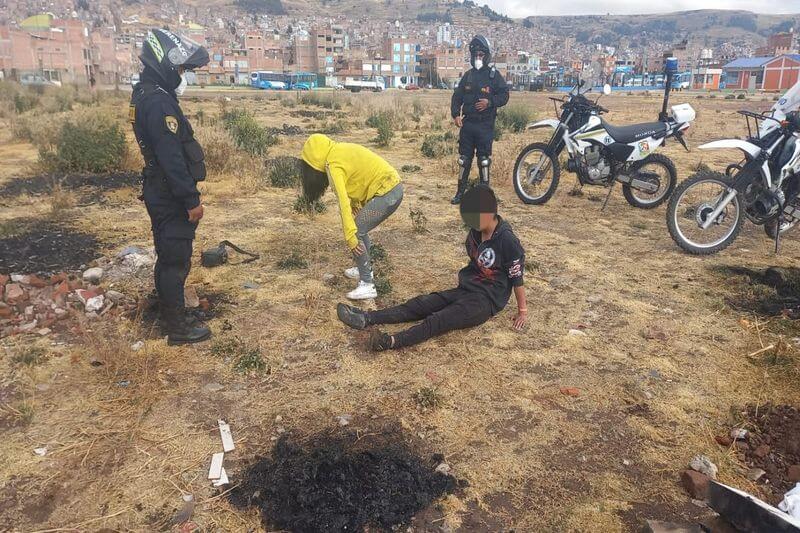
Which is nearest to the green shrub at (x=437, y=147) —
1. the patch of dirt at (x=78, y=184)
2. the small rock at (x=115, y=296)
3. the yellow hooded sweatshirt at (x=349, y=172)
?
the patch of dirt at (x=78, y=184)

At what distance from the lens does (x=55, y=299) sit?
14.5 ft

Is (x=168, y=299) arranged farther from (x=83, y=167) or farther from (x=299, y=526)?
(x=83, y=167)

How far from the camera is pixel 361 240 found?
462 cm

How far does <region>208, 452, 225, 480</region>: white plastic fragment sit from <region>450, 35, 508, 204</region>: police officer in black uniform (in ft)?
19.7

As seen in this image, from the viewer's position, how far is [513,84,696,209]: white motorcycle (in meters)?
7.27

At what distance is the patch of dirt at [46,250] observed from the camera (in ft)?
17.1

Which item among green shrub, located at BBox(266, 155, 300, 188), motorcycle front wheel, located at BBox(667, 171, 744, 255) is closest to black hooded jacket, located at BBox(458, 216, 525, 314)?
motorcycle front wheel, located at BBox(667, 171, 744, 255)

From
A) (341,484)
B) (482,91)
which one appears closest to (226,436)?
(341,484)

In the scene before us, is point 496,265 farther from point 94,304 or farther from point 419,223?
point 94,304

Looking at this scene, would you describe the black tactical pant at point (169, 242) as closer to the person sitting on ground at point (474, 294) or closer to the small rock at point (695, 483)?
the person sitting on ground at point (474, 294)

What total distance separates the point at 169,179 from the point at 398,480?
2.48 metres

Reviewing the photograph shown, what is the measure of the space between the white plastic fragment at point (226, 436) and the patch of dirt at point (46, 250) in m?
3.20

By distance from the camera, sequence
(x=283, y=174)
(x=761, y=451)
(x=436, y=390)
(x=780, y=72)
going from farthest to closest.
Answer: (x=780, y=72), (x=283, y=174), (x=436, y=390), (x=761, y=451)

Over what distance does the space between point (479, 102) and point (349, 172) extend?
3931 millimetres
